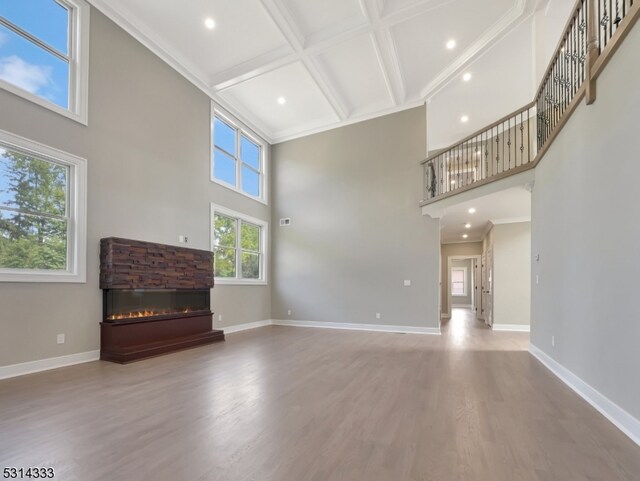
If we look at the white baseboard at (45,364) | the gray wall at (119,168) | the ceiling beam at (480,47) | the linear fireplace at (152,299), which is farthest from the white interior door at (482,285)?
the white baseboard at (45,364)

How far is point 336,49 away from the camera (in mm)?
5809

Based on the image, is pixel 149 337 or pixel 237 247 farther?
pixel 237 247

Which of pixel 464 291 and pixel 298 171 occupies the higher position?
pixel 298 171

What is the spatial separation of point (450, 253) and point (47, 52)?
11756 mm

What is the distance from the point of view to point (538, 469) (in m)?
1.82

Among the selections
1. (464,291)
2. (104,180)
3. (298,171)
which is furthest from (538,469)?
(464,291)

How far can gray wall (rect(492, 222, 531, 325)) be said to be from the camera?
759cm

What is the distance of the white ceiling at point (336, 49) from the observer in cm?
493

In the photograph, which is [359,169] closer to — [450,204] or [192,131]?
[450,204]

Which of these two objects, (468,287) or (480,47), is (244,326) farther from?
(468,287)

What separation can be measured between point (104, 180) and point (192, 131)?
215 centimetres

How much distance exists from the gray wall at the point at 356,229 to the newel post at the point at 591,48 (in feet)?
13.7

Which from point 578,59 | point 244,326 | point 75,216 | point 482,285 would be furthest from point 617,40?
point 482,285

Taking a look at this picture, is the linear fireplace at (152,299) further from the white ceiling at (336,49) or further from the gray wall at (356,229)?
the white ceiling at (336,49)
